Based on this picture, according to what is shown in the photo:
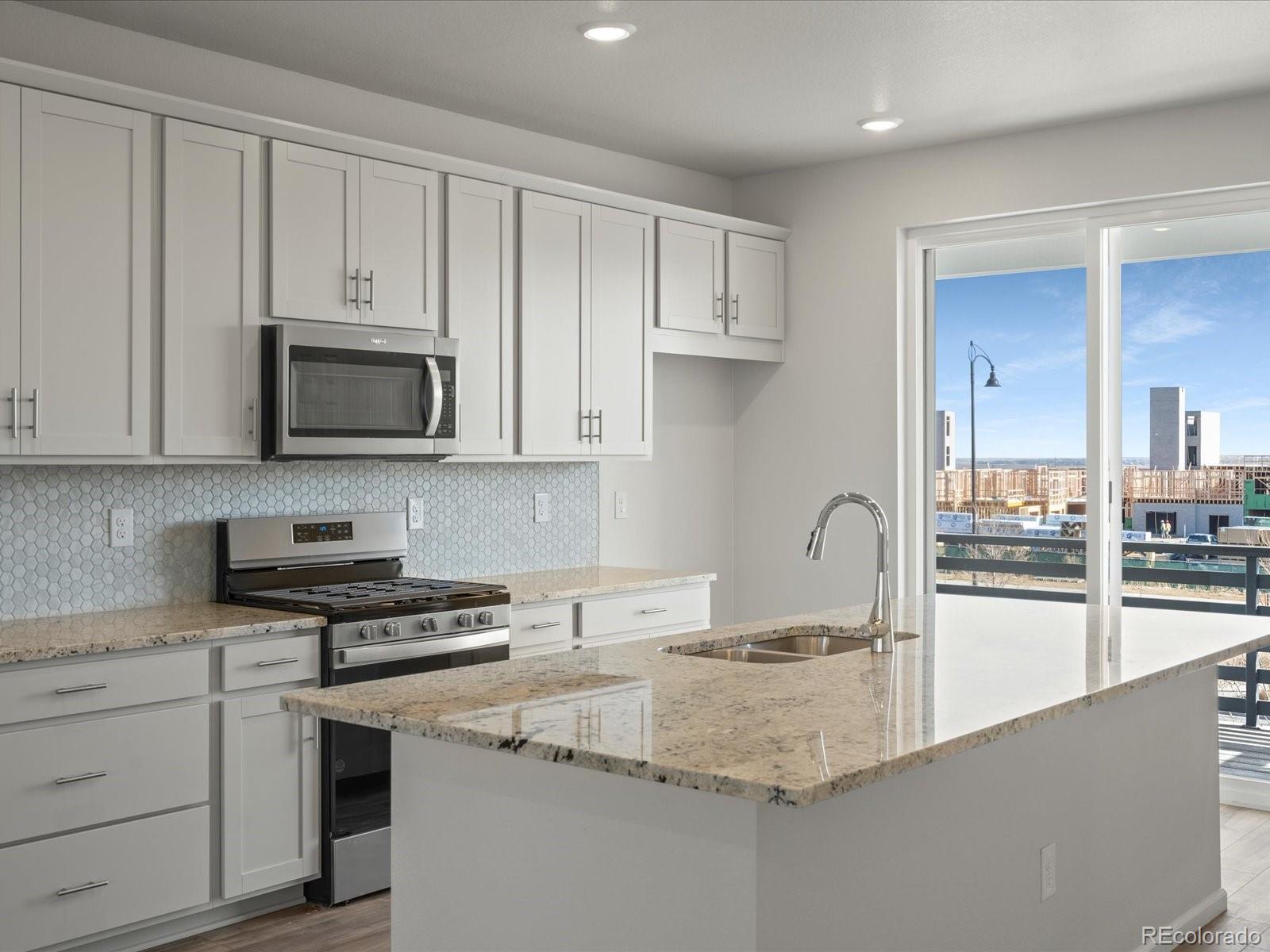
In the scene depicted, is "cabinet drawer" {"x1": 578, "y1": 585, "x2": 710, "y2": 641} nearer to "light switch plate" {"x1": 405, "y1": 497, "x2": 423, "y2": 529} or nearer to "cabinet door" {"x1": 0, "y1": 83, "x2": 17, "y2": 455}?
"light switch plate" {"x1": 405, "y1": 497, "x2": 423, "y2": 529}

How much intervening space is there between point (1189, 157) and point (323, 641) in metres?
3.53

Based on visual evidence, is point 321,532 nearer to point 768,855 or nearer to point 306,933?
point 306,933

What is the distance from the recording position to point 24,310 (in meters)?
3.10

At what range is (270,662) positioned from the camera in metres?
3.36

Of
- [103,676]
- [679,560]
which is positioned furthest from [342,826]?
[679,560]

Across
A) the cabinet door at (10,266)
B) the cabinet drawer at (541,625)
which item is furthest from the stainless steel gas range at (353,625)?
the cabinet door at (10,266)

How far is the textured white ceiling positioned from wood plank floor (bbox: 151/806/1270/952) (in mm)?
2519

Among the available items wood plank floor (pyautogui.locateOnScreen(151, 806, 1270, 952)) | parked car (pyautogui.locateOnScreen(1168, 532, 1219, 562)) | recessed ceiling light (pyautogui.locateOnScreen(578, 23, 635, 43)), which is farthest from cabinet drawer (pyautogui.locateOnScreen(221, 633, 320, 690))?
parked car (pyautogui.locateOnScreen(1168, 532, 1219, 562))

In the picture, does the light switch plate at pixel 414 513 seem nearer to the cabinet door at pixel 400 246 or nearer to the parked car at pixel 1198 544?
the cabinet door at pixel 400 246

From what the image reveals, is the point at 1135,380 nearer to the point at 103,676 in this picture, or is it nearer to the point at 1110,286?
the point at 1110,286

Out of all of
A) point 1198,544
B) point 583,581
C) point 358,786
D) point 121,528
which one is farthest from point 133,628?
point 1198,544

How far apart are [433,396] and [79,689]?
1434 millimetres

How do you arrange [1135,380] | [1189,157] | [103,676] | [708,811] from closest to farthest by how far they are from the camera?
[708,811] < [103,676] < [1189,157] < [1135,380]

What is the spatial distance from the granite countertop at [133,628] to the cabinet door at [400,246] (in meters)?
1.01
